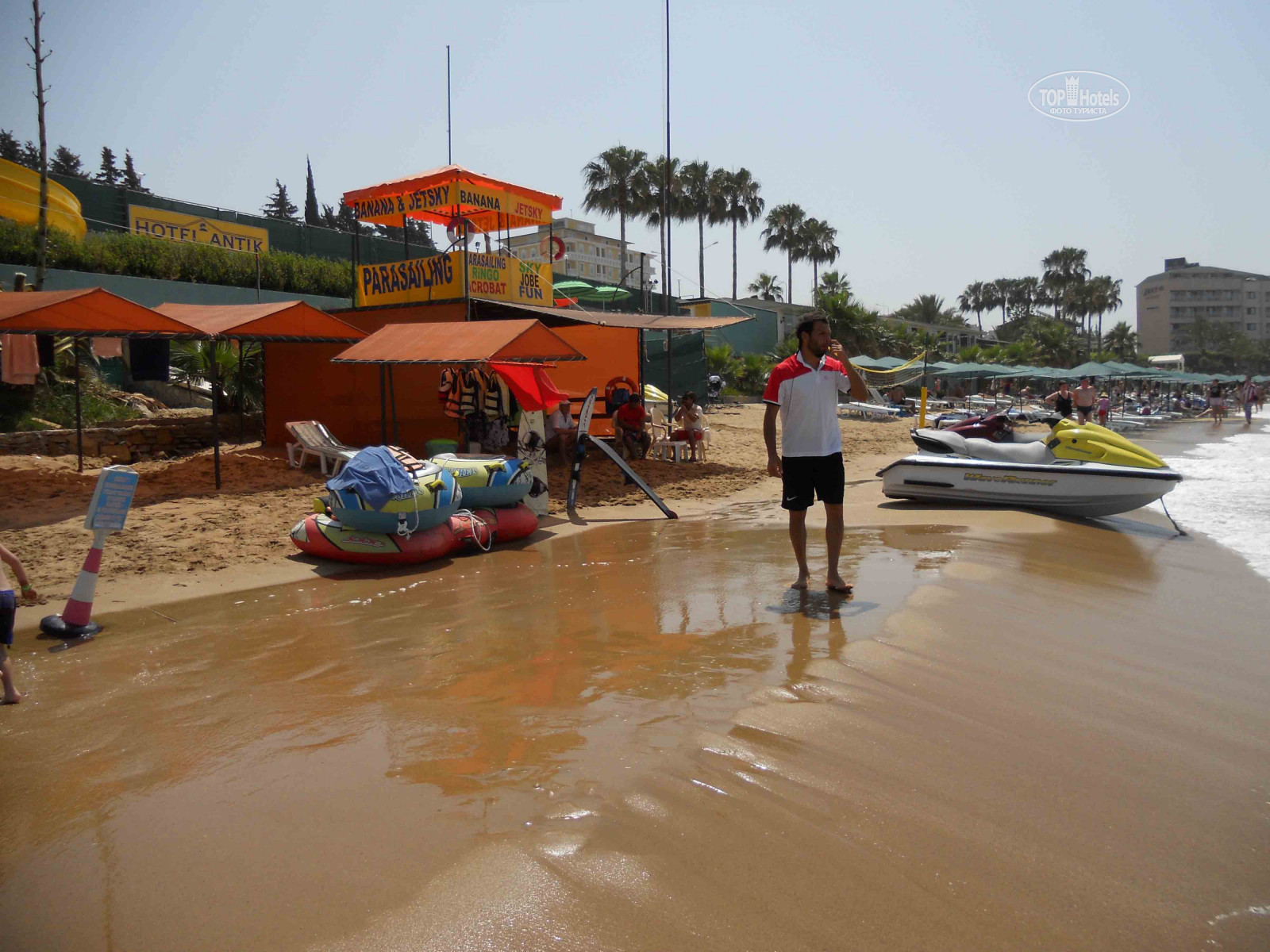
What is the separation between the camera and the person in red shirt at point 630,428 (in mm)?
13461

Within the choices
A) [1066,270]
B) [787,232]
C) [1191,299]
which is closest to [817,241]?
[787,232]

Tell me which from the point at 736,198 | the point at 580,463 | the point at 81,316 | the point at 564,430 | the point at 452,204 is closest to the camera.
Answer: the point at 81,316

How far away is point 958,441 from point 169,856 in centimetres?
943

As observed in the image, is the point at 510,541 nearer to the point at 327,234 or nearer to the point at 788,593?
the point at 788,593

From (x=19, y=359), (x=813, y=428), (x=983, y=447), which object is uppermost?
(x=19, y=359)

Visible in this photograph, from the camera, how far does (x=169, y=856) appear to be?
2654 millimetres

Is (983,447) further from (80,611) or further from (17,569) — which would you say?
(17,569)

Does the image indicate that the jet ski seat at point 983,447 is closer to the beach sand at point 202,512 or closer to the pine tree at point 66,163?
the beach sand at point 202,512

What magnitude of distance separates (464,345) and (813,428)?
6.42 meters

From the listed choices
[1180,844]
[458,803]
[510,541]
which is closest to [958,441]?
[510,541]

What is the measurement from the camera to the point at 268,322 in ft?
39.3

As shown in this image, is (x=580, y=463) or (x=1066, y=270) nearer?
(x=580, y=463)

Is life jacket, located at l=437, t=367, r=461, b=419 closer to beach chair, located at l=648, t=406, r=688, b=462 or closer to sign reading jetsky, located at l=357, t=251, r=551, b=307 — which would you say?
sign reading jetsky, located at l=357, t=251, r=551, b=307

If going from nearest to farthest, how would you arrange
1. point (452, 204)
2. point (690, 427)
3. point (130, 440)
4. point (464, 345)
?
point (464, 345) < point (130, 440) < point (690, 427) < point (452, 204)
